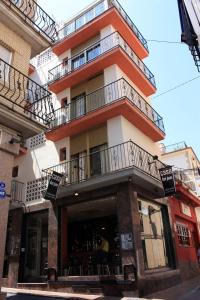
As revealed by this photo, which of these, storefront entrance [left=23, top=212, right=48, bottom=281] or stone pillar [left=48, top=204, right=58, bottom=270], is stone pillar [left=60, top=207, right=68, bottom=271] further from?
storefront entrance [left=23, top=212, right=48, bottom=281]

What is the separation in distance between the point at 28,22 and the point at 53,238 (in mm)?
9444

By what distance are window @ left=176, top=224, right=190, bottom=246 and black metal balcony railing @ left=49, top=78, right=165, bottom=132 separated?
19.9 ft

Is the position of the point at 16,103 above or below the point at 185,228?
above

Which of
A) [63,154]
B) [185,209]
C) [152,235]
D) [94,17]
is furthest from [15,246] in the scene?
[94,17]

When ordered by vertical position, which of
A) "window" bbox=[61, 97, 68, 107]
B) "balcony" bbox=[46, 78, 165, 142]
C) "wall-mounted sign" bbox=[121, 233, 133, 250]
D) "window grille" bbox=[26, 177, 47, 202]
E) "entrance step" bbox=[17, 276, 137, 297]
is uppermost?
"window" bbox=[61, 97, 68, 107]

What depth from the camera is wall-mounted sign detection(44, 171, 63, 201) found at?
12734mm

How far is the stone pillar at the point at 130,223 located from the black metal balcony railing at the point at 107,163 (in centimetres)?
110

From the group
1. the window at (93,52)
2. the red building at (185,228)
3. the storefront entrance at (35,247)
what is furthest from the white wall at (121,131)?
the storefront entrance at (35,247)

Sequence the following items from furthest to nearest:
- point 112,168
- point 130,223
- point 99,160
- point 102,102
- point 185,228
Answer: point 185,228
point 102,102
point 99,160
point 112,168
point 130,223

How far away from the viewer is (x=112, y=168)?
13.2 m

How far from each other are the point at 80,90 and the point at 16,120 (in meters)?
8.94

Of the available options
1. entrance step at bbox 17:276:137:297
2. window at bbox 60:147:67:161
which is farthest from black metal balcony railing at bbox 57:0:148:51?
entrance step at bbox 17:276:137:297

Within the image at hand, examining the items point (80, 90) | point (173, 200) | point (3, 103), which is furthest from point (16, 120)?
point (173, 200)

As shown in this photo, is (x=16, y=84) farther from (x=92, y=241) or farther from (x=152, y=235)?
(x=92, y=241)
